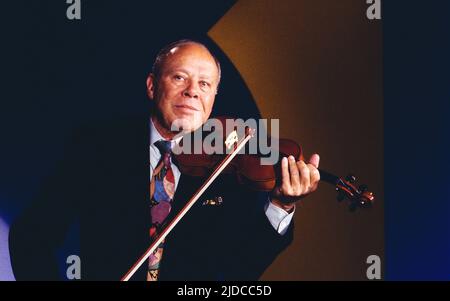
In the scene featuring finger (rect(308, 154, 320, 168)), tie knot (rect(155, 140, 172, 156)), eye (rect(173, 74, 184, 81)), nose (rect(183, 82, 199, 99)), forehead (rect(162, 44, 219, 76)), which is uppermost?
forehead (rect(162, 44, 219, 76))

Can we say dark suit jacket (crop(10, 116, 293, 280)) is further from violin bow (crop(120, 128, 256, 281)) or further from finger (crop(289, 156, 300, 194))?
finger (crop(289, 156, 300, 194))

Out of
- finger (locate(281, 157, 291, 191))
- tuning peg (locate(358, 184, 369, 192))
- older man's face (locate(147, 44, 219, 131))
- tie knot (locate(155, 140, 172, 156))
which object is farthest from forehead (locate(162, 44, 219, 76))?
tuning peg (locate(358, 184, 369, 192))

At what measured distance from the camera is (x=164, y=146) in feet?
7.87

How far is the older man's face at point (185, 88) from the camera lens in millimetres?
2408

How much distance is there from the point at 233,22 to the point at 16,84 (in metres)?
0.92

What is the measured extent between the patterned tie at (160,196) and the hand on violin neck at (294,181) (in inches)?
16.1

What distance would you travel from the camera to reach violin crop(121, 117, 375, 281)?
224cm

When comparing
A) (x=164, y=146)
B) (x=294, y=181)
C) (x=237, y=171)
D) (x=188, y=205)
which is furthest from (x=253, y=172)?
(x=164, y=146)

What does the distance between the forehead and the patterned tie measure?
31 centimetres

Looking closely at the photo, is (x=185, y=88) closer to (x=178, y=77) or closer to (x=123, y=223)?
(x=178, y=77)

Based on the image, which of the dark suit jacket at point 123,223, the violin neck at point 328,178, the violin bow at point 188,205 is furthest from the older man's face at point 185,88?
the violin neck at point 328,178
